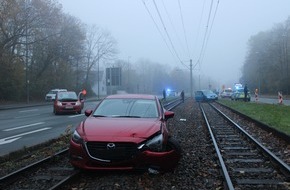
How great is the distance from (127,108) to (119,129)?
1582 mm

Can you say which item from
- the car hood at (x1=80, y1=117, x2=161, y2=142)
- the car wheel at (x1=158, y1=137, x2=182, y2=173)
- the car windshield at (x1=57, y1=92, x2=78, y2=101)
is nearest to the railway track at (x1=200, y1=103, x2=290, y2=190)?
the car wheel at (x1=158, y1=137, x2=182, y2=173)

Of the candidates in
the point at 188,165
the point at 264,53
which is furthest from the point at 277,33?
the point at 188,165

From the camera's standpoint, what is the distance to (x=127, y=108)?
8.91m

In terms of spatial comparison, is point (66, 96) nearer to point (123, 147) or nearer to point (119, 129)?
point (119, 129)

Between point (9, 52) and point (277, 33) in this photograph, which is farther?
point (277, 33)

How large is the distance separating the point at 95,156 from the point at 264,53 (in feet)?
293

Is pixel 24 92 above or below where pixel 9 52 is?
below

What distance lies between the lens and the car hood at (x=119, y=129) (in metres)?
7.06

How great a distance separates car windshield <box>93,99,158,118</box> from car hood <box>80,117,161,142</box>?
0.48m

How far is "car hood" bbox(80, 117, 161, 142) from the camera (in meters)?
7.06

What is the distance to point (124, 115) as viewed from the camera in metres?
8.60

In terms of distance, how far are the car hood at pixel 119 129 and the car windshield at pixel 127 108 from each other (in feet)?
1.58

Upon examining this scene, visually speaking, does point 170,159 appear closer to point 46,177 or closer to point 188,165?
point 188,165

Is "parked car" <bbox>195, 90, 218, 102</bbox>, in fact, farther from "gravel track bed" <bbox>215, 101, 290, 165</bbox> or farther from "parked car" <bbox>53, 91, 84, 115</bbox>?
"gravel track bed" <bbox>215, 101, 290, 165</bbox>
